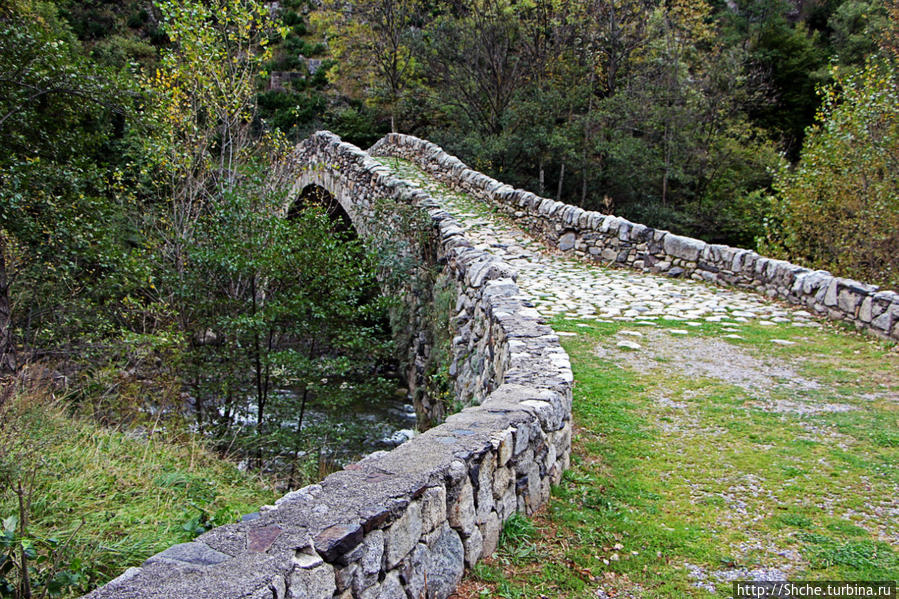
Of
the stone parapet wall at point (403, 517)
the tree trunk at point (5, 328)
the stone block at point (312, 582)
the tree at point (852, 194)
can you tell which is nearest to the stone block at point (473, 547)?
the stone parapet wall at point (403, 517)

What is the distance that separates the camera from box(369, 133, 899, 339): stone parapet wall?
7.45m

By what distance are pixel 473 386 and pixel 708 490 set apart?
10.6 ft

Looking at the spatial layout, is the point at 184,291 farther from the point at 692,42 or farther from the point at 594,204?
the point at 692,42

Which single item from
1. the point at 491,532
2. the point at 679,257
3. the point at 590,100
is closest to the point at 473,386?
the point at 491,532

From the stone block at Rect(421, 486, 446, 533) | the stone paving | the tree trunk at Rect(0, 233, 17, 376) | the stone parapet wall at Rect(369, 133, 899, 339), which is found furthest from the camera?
the stone paving

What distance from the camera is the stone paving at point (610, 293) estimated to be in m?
8.14

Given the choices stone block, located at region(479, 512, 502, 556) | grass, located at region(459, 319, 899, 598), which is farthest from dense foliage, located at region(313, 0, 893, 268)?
stone block, located at region(479, 512, 502, 556)

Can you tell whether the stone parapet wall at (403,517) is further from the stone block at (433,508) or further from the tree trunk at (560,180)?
the tree trunk at (560,180)

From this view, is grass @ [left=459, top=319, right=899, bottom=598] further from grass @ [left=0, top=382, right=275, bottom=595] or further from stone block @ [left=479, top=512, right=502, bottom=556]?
grass @ [left=0, top=382, right=275, bottom=595]

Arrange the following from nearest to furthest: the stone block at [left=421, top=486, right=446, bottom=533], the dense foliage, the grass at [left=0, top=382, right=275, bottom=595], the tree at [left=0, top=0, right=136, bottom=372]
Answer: the stone block at [left=421, top=486, right=446, bottom=533] < the grass at [left=0, top=382, right=275, bottom=595] < the tree at [left=0, top=0, right=136, bottom=372] < the dense foliage

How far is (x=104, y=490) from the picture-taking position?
4.18 meters

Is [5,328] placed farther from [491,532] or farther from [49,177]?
[491,532]

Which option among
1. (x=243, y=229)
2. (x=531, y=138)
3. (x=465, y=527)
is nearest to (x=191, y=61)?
(x=243, y=229)

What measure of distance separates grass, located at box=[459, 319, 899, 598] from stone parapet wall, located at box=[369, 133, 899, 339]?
4.71 feet
